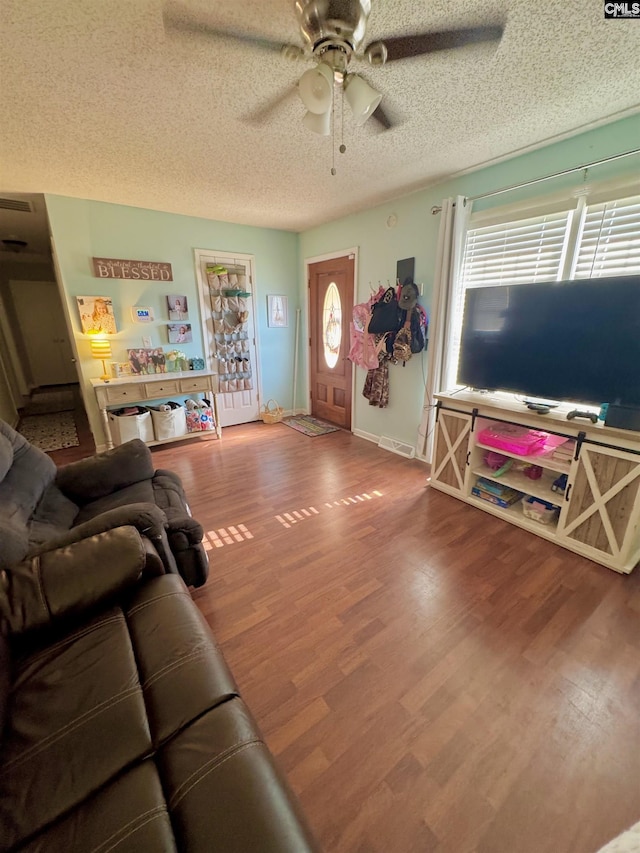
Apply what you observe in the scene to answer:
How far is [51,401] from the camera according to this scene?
628 cm

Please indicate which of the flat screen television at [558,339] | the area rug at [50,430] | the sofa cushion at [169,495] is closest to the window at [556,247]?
the flat screen television at [558,339]

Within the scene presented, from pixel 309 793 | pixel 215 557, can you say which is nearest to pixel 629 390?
pixel 309 793

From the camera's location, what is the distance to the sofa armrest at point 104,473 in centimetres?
194

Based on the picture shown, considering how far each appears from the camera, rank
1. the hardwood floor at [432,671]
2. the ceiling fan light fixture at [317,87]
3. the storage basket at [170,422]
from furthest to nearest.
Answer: the storage basket at [170,422] < the ceiling fan light fixture at [317,87] < the hardwood floor at [432,671]

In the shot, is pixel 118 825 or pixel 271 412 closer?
pixel 118 825

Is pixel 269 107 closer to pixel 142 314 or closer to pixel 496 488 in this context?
pixel 142 314

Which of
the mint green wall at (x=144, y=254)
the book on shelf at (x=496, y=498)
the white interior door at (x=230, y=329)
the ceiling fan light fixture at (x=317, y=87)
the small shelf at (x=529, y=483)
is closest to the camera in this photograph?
the ceiling fan light fixture at (x=317, y=87)

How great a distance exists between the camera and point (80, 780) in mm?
733

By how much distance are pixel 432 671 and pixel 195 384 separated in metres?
3.47

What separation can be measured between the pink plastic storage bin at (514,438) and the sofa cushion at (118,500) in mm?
2290

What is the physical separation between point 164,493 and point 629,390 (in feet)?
8.93

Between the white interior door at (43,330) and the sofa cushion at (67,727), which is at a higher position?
the white interior door at (43,330)

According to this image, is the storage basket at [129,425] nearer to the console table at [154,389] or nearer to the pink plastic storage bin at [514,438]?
A: the console table at [154,389]

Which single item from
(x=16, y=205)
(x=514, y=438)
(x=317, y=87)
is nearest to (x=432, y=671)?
(x=514, y=438)
